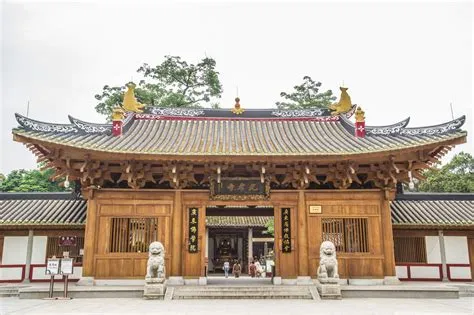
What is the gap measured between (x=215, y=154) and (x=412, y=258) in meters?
9.71

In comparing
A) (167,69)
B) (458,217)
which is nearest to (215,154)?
(458,217)

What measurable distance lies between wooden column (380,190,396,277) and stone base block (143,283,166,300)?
24.5 ft

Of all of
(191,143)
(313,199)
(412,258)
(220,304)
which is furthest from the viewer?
(412,258)

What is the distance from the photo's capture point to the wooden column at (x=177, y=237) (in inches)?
531

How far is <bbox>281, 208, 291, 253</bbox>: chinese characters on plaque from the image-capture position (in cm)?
1376

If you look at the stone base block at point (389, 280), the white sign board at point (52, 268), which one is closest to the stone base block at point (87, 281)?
the white sign board at point (52, 268)

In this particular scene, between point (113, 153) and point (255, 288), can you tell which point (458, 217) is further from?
point (113, 153)

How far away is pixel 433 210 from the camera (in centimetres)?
1733

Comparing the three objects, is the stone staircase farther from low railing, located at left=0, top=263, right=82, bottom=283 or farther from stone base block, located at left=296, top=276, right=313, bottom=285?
low railing, located at left=0, top=263, right=82, bottom=283

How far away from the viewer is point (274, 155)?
43.1 ft

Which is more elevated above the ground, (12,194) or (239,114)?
(239,114)

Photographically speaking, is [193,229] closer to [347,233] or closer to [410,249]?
[347,233]

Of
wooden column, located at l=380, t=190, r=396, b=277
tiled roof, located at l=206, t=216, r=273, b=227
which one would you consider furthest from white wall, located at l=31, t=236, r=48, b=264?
wooden column, located at l=380, t=190, r=396, b=277

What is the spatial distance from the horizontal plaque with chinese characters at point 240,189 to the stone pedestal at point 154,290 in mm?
3567
